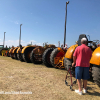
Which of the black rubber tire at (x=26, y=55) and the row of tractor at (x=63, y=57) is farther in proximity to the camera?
the black rubber tire at (x=26, y=55)

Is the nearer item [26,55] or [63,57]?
[63,57]

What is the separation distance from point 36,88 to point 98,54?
211 cm

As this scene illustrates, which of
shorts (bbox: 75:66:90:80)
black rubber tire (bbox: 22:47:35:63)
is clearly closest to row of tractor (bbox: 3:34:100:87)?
black rubber tire (bbox: 22:47:35:63)

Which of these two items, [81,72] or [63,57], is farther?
[63,57]

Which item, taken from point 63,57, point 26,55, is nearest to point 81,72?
point 63,57

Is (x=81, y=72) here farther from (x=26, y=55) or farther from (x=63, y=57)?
(x=26, y=55)

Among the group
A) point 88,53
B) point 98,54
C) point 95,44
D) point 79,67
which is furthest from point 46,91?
point 95,44

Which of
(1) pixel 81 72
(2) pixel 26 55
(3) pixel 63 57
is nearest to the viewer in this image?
(1) pixel 81 72

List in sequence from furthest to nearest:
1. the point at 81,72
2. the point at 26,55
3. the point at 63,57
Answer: the point at 26,55 < the point at 63,57 < the point at 81,72

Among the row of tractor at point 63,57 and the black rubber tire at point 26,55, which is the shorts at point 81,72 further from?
the black rubber tire at point 26,55

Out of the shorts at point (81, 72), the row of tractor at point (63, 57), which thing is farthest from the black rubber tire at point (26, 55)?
the shorts at point (81, 72)

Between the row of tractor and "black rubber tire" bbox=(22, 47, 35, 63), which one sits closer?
the row of tractor

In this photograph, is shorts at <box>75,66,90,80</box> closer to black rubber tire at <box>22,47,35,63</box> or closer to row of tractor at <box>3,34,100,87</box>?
row of tractor at <box>3,34,100,87</box>

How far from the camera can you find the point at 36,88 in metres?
3.42
